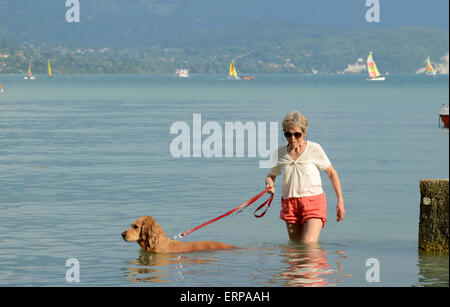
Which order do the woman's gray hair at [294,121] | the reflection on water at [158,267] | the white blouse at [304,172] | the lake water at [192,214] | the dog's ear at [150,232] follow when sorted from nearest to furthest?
the woman's gray hair at [294,121], the reflection on water at [158,267], the white blouse at [304,172], the lake water at [192,214], the dog's ear at [150,232]

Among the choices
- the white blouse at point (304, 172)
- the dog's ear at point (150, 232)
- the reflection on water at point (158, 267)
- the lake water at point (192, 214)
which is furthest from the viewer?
the dog's ear at point (150, 232)

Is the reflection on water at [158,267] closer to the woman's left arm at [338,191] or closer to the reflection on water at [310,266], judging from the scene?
the reflection on water at [310,266]

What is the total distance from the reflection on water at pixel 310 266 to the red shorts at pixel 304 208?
502 mm

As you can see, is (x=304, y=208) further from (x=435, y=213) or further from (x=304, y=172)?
(x=435, y=213)

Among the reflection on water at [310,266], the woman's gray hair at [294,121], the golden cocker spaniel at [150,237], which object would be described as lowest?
the reflection on water at [310,266]

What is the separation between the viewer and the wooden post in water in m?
11.3

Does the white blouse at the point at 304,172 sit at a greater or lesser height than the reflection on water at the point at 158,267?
greater

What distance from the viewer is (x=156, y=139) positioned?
37906 millimetres

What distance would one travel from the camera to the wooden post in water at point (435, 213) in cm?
1133

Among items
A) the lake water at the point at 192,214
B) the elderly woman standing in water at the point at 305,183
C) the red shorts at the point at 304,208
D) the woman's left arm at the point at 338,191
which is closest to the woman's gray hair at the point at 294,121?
the elderly woman standing in water at the point at 305,183

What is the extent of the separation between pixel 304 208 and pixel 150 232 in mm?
2090

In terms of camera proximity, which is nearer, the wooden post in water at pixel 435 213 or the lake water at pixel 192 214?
the wooden post in water at pixel 435 213

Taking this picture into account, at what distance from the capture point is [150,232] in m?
12.1

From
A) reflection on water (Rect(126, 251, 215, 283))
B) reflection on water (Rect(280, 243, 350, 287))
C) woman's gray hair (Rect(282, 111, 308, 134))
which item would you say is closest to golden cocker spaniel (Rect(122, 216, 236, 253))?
reflection on water (Rect(126, 251, 215, 283))
